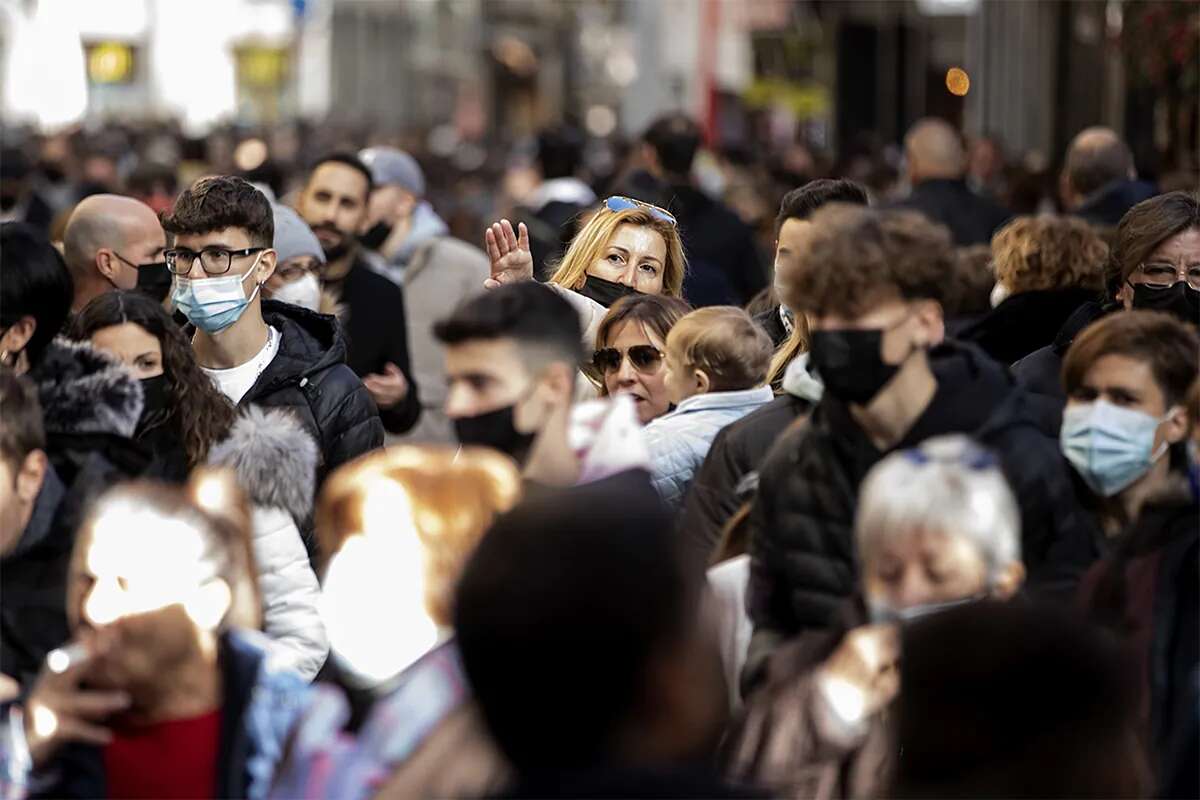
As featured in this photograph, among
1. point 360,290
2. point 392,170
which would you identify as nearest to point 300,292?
point 360,290

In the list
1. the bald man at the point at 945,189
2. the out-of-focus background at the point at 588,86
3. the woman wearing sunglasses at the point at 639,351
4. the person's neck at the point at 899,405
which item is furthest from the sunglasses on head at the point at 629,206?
the bald man at the point at 945,189

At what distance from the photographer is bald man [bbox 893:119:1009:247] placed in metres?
13.4

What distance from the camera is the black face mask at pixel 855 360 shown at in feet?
15.6

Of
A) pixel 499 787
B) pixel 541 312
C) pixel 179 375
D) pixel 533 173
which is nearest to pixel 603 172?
pixel 533 173

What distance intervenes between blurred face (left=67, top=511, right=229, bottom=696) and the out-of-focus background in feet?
26.8

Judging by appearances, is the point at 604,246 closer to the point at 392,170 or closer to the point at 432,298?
the point at 432,298

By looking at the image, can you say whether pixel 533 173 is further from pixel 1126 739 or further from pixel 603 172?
pixel 1126 739

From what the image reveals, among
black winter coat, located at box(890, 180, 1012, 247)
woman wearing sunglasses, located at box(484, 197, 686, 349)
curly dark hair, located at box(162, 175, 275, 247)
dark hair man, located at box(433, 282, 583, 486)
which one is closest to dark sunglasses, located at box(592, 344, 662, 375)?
woman wearing sunglasses, located at box(484, 197, 686, 349)

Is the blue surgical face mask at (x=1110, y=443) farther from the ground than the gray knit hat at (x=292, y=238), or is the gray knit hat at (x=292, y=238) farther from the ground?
the gray knit hat at (x=292, y=238)

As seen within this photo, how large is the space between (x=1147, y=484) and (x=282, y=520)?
1864mm

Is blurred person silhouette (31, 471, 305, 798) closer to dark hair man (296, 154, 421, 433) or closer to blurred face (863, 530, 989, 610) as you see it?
blurred face (863, 530, 989, 610)

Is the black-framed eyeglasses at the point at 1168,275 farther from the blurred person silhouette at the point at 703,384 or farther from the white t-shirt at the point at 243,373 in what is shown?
the white t-shirt at the point at 243,373

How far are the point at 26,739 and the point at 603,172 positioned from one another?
58.5 feet

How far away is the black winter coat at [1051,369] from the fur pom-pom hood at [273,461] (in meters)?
1.72
